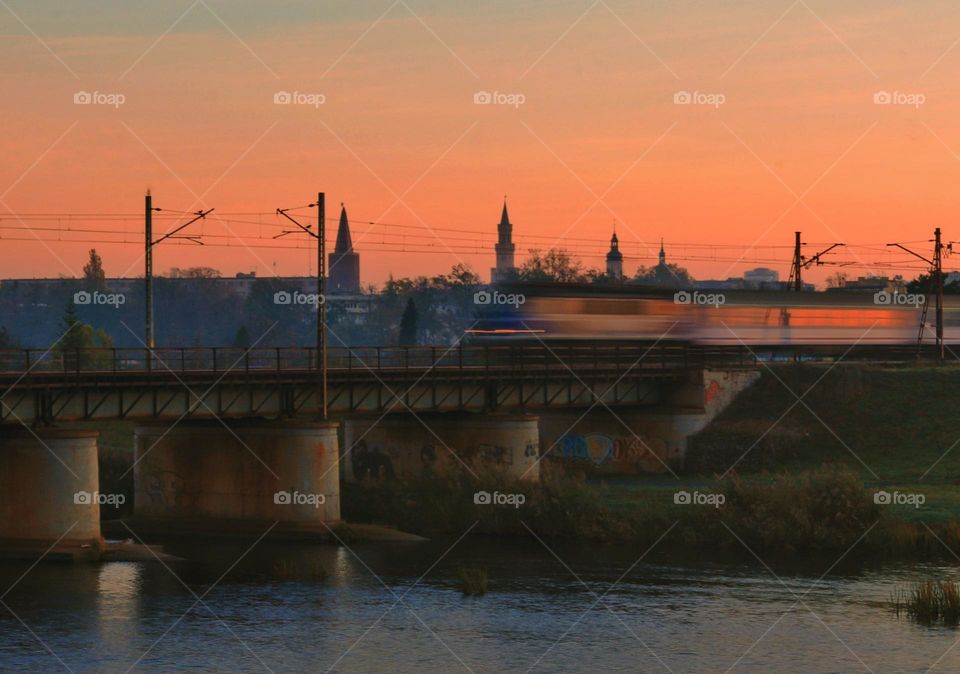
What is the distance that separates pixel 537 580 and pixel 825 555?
1105cm

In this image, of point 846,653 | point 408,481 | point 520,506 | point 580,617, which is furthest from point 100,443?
point 846,653

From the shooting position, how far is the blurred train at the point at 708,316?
3278 inches

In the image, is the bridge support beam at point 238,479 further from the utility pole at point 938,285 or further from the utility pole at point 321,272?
the utility pole at point 938,285
